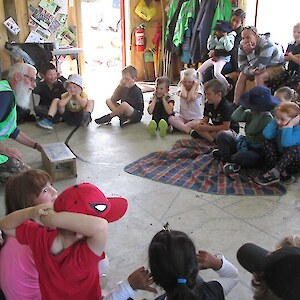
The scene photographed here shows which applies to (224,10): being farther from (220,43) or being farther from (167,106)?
(167,106)

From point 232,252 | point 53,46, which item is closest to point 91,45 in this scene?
point 53,46

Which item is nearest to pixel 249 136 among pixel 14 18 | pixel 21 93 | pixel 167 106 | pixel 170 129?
pixel 170 129

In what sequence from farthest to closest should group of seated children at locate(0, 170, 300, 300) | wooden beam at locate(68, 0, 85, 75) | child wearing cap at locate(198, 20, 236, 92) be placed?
wooden beam at locate(68, 0, 85, 75)
child wearing cap at locate(198, 20, 236, 92)
group of seated children at locate(0, 170, 300, 300)

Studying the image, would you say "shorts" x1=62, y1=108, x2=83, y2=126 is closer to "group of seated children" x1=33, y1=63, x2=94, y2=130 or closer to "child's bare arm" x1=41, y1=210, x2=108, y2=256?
"group of seated children" x1=33, y1=63, x2=94, y2=130

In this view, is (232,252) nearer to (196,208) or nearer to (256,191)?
(196,208)

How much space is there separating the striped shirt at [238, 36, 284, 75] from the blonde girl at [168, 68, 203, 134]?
27.6 inches

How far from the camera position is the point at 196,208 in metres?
2.33

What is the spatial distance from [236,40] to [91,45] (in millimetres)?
4684

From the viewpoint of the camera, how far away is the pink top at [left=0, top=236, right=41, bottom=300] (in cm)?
119

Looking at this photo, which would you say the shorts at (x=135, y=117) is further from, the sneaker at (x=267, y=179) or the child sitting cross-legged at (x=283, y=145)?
the sneaker at (x=267, y=179)

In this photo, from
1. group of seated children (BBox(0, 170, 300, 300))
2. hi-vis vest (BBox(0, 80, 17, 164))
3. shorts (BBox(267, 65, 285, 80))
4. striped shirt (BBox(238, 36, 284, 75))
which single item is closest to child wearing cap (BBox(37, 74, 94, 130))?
hi-vis vest (BBox(0, 80, 17, 164))

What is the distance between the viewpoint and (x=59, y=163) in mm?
2730

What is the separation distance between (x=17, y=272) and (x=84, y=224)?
0.40 metres

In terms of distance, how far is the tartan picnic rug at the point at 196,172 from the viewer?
101 inches
